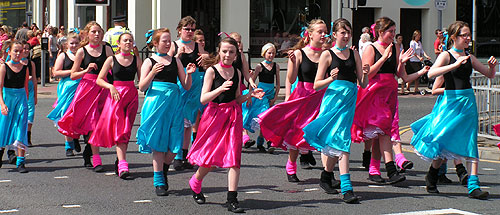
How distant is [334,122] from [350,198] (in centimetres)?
78

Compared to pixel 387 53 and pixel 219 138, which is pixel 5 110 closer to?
pixel 219 138

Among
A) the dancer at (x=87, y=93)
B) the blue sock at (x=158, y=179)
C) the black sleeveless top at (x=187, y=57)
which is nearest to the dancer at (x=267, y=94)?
the black sleeveless top at (x=187, y=57)

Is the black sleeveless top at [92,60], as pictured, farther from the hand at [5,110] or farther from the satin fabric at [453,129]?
the satin fabric at [453,129]

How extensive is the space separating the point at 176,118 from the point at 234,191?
147cm

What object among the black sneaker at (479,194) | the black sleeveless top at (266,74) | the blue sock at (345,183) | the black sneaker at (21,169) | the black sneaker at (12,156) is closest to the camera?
the blue sock at (345,183)

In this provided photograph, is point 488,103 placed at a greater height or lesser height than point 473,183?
greater

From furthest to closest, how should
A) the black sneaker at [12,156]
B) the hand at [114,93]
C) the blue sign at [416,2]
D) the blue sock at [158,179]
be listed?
the blue sign at [416,2] < the black sneaker at [12,156] < the hand at [114,93] < the blue sock at [158,179]

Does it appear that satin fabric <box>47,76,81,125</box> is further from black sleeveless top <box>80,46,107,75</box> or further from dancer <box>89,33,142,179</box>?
dancer <box>89,33,142,179</box>

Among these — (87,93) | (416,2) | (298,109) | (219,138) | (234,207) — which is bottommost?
Answer: (234,207)

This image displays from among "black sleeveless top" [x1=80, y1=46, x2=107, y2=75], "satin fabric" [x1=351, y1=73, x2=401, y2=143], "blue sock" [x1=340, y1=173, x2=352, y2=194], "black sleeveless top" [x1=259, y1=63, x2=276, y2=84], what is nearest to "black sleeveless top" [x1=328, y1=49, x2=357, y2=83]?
"satin fabric" [x1=351, y1=73, x2=401, y2=143]

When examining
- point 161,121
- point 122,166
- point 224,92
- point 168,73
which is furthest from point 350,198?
point 122,166

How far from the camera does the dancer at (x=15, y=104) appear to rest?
9.87 metres

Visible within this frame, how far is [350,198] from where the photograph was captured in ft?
25.9

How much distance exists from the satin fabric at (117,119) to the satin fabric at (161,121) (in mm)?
645
